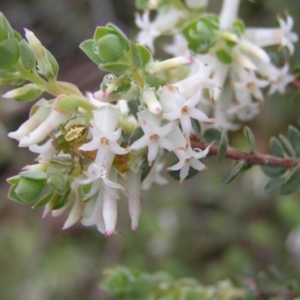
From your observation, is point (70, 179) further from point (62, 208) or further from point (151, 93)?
point (151, 93)

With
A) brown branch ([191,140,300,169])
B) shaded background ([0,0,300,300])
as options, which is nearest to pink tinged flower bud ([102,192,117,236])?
brown branch ([191,140,300,169])

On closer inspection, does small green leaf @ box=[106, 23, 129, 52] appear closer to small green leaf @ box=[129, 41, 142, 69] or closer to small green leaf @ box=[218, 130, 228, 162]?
small green leaf @ box=[129, 41, 142, 69]

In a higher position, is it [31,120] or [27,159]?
[31,120]

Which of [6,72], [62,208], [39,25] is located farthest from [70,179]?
[39,25]

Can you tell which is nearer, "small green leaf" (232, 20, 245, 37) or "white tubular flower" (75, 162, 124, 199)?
"white tubular flower" (75, 162, 124, 199)

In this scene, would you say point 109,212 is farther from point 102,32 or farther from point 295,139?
point 295,139

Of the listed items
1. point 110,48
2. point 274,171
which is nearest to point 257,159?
point 274,171

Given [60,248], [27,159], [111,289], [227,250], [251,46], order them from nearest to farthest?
1. [251,46]
2. [111,289]
3. [227,250]
4. [60,248]
5. [27,159]
